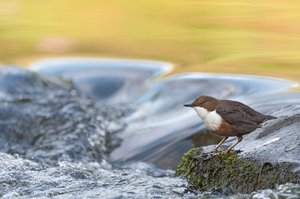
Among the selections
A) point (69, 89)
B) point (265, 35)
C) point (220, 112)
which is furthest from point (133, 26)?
point (220, 112)

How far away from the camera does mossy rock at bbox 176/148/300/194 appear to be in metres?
3.99

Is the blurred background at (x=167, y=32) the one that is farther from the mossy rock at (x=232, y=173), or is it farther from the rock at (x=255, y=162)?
the mossy rock at (x=232, y=173)

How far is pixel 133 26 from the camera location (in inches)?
454

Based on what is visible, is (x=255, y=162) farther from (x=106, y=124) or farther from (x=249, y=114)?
(x=106, y=124)

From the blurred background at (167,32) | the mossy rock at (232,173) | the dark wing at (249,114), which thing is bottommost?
the mossy rock at (232,173)

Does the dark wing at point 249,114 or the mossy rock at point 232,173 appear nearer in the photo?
the mossy rock at point 232,173

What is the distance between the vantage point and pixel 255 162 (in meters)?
4.21

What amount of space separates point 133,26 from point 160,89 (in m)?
3.05

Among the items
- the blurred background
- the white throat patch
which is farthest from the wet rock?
the white throat patch

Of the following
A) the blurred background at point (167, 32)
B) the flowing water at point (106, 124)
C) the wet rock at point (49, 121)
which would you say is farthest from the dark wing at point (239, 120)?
the blurred background at point (167, 32)

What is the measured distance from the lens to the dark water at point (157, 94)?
6582 mm

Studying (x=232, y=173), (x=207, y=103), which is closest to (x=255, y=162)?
(x=232, y=173)

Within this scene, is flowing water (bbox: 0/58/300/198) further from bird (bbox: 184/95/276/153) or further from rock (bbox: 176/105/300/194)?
bird (bbox: 184/95/276/153)

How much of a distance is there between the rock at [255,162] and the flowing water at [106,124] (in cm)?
12
